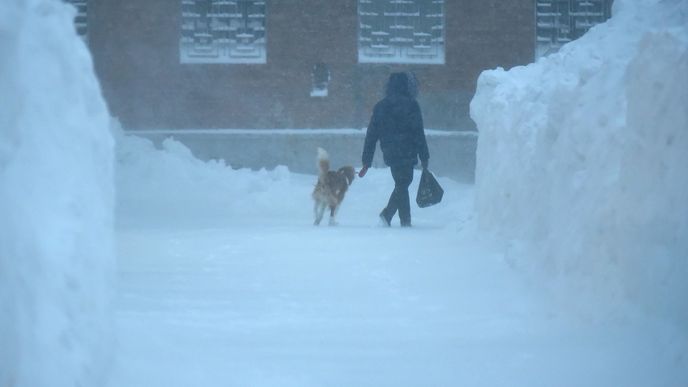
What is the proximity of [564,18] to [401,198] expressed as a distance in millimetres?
10206

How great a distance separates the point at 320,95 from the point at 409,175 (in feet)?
27.0

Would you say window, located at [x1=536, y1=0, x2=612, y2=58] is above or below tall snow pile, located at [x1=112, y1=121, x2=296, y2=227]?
above

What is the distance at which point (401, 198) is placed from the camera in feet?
40.5

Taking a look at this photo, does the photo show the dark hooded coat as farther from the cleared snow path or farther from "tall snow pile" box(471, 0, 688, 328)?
"tall snow pile" box(471, 0, 688, 328)

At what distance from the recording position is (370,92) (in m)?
20.5

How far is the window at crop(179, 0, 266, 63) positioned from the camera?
20109mm

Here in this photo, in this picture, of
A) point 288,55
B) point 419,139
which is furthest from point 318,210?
point 288,55

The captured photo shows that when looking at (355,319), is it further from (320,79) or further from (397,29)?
(397,29)

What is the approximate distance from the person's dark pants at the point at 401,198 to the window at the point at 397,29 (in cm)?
834

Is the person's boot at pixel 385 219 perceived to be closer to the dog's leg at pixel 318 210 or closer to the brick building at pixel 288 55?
the dog's leg at pixel 318 210

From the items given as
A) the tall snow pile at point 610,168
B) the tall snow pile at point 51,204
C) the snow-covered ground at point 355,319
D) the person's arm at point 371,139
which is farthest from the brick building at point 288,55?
the tall snow pile at point 51,204

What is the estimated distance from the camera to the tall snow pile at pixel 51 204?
349 cm

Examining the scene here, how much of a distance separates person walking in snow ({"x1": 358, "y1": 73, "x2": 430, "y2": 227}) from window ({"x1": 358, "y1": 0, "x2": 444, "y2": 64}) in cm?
805

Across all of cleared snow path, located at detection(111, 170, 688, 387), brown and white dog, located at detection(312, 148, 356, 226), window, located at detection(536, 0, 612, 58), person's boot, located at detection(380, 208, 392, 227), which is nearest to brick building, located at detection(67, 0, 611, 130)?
window, located at detection(536, 0, 612, 58)
